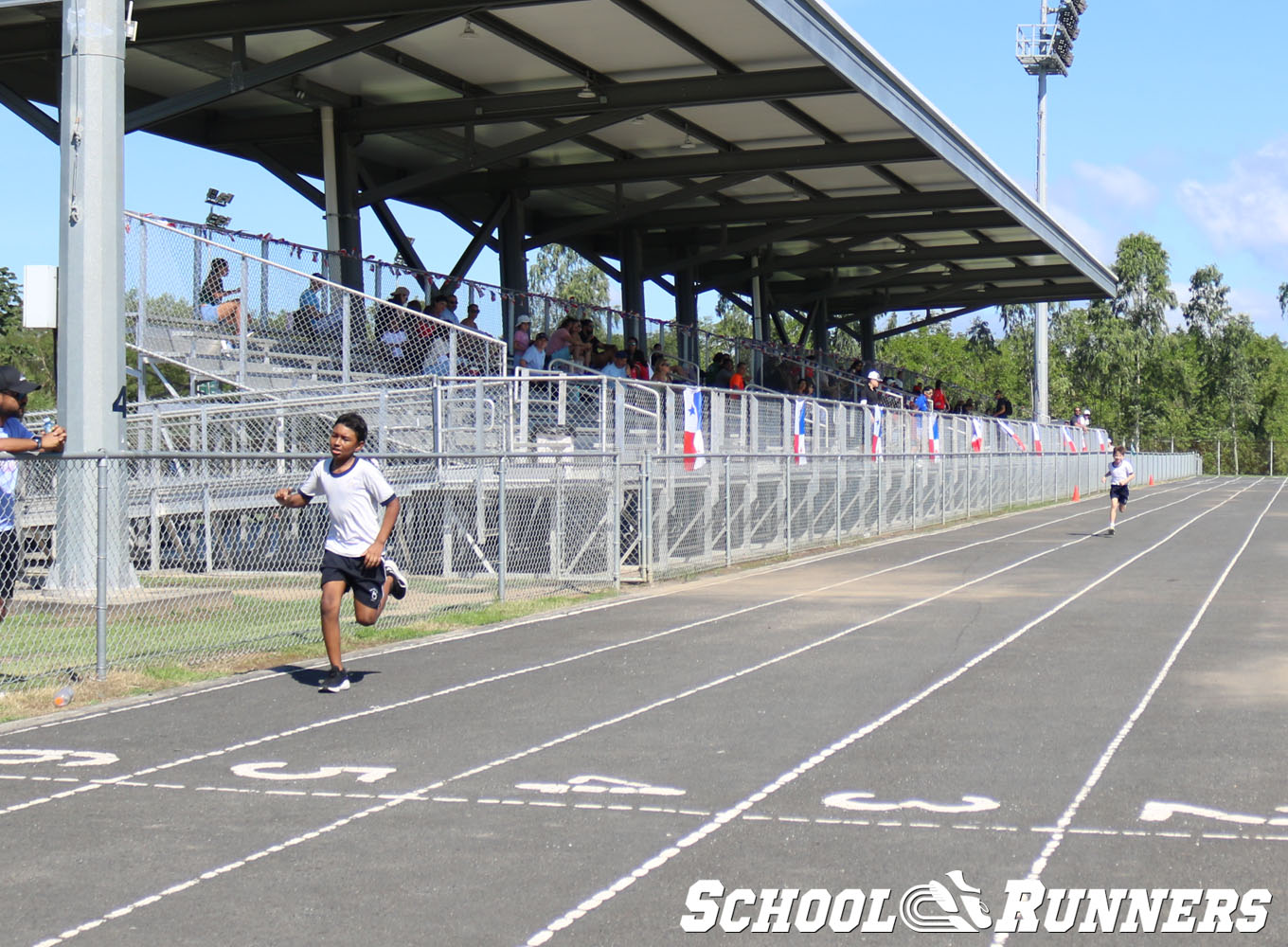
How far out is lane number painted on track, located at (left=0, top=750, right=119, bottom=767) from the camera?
805cm

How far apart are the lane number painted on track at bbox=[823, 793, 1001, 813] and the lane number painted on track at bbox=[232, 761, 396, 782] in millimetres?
2288

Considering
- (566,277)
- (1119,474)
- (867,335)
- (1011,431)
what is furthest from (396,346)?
(566,277)

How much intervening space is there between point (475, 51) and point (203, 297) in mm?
6483

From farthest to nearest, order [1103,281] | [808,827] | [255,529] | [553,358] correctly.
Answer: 1. [1103,281]
2. [553,358]
3. [255,529]
4. [808,827]

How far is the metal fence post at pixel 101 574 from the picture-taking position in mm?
10070

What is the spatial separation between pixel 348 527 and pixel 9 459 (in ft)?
6.97

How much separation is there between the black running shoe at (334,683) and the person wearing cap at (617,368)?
562 inches

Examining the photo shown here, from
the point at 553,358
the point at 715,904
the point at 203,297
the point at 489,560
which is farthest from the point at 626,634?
the point at 553,358

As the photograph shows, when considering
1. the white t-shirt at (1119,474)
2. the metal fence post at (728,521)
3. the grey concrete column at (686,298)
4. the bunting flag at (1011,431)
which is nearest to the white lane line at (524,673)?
the metal fence post at (728,521)

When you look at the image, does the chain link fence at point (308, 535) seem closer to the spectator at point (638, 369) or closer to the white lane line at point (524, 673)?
the white lane line at point (524, 673)

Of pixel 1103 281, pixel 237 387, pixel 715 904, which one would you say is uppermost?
pixel 1103 281

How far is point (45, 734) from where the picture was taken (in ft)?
29.0

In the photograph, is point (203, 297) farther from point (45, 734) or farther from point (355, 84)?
point (45, 734)

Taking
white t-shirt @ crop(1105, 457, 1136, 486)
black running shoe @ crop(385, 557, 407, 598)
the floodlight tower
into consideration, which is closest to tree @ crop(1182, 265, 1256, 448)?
the floodlight tower
